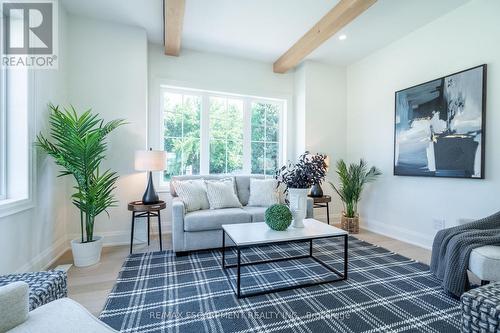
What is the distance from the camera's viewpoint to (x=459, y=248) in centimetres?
187

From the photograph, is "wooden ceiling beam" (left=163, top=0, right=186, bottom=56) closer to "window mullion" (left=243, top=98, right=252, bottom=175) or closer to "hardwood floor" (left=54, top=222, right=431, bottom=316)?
"window mullion" (left=243, top=98, right=252, bottom=175)

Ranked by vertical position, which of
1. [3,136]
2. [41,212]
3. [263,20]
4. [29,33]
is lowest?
[41,212]

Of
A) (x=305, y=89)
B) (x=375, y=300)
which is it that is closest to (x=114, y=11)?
(x=305, y=89)

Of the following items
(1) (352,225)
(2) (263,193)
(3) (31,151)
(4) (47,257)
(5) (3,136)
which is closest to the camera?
(5) (3,136)

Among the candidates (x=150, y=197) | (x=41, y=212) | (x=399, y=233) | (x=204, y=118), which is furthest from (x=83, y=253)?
(x=399, y=233)

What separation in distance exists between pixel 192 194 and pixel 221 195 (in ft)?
1.23

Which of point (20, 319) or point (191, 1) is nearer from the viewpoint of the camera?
point (20, 319)

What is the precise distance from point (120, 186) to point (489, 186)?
13.9ft

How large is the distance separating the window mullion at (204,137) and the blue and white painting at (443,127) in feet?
9.37

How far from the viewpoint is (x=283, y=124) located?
4.54 metres

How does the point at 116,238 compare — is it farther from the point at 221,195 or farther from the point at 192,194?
the point at 221,195

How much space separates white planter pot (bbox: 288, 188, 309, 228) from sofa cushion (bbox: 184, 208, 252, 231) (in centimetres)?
80

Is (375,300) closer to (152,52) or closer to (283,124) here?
(283,124)

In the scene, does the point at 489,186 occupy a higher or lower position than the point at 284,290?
higher
